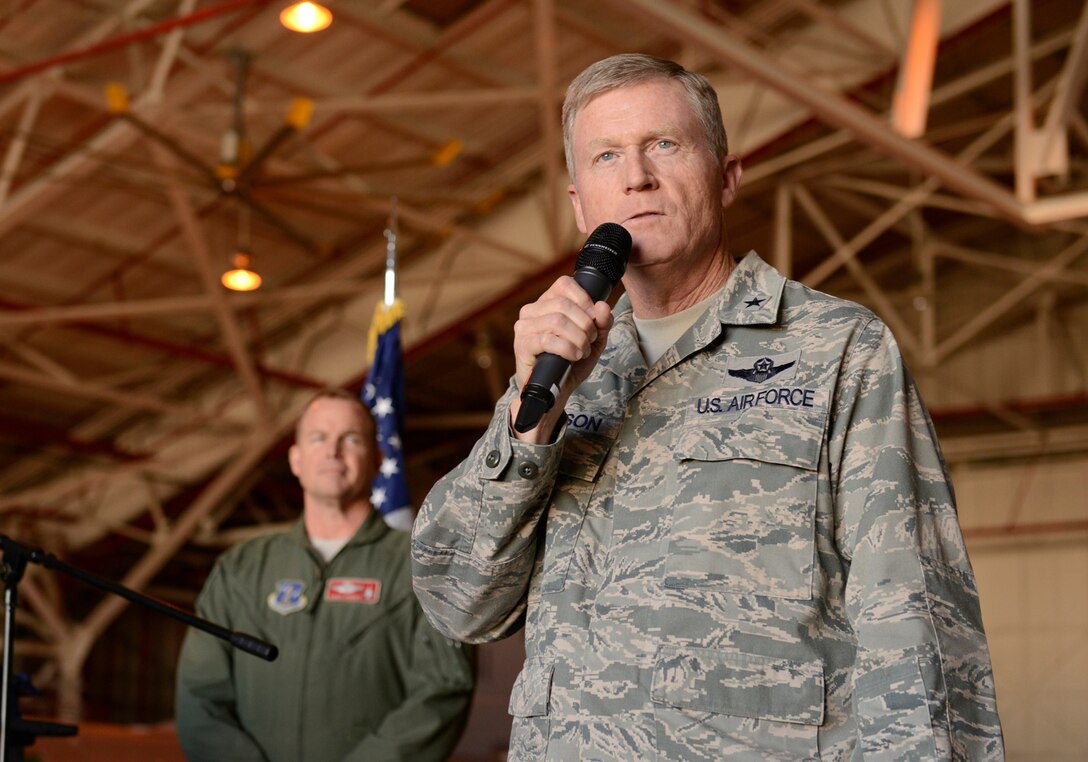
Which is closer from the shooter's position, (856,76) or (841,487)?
(841,487)

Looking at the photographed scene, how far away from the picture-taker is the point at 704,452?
5.37ft

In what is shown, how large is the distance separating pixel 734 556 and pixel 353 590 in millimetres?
2330

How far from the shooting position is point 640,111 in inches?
69.4

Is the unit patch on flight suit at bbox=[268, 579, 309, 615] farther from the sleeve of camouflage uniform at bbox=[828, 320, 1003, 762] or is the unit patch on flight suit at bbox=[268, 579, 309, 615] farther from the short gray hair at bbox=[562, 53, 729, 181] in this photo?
the sleeve of camouflage uniform at bbox=[828, 320, 1003, 762]

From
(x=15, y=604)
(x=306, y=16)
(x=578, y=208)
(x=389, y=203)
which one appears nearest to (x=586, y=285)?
(x=578, y=208)

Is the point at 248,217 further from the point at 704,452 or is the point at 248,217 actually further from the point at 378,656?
the point at 704,452

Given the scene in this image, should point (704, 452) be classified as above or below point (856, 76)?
below

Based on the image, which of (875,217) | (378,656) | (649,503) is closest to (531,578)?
(649,503)

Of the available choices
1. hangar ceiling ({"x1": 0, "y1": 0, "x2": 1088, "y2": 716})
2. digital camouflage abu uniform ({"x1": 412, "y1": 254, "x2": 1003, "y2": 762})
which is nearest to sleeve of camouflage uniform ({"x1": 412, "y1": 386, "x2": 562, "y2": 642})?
digital camouflage abu uniform ({"x1": 412, "y1": 254, "x2": 1003, "y2": 762})

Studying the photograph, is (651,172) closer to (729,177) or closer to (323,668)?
(729,177)

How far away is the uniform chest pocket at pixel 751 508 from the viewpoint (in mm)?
1547

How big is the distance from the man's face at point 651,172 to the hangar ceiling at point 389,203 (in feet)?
13.1

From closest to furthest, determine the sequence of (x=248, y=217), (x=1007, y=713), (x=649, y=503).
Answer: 1. (x=649, y=503)
2. (x=248, y=217)
3. (x=1007, y=713)

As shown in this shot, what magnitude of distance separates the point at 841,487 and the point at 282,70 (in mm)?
8721
